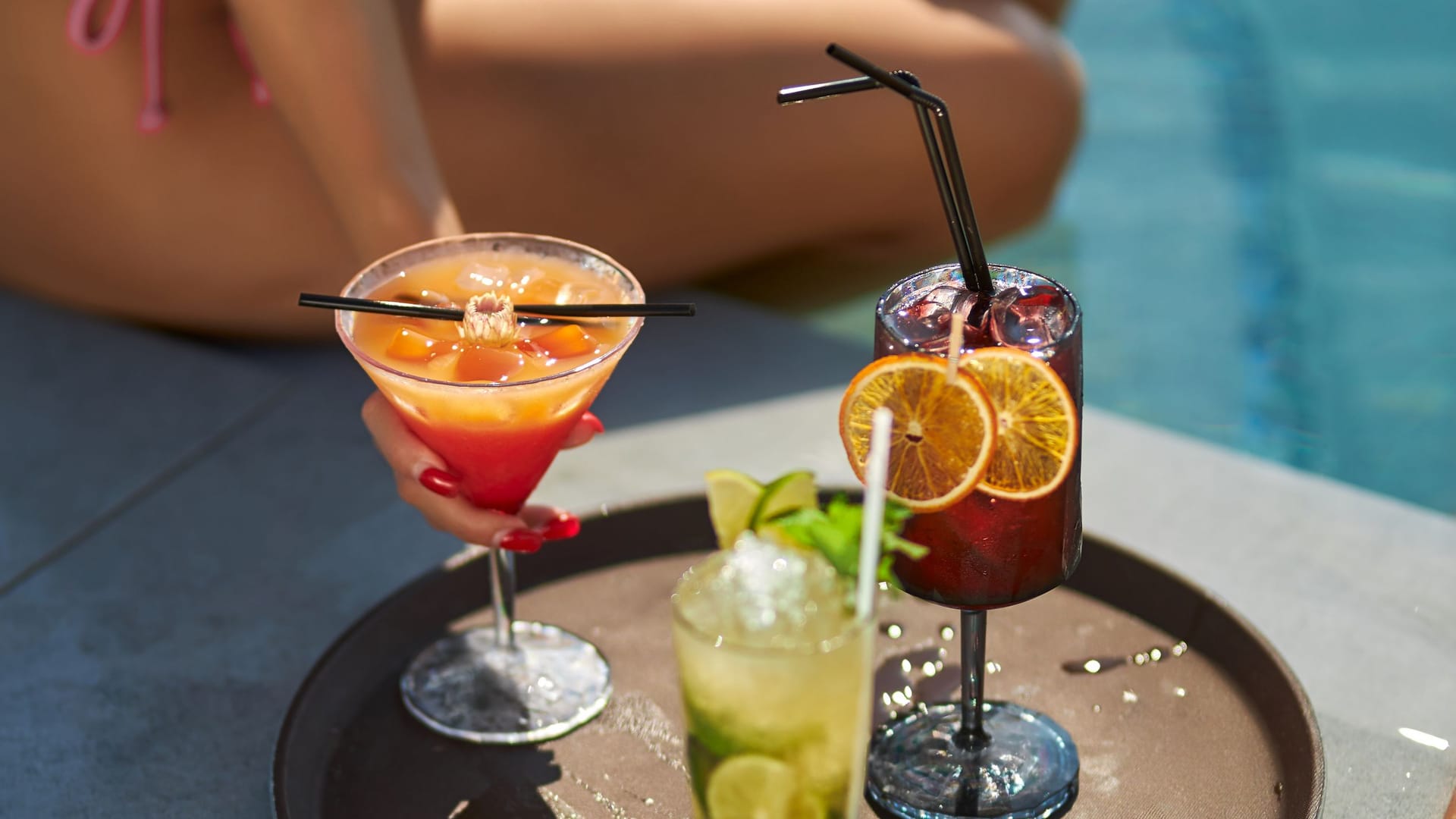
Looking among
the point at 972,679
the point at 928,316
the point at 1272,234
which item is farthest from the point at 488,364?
the point at 1272,234

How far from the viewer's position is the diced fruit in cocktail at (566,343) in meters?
1.39

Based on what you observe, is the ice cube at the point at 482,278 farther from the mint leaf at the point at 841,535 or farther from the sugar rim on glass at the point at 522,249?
the mint leaf at the point at 841,535

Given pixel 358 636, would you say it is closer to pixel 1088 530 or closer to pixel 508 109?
pixel 1088 530

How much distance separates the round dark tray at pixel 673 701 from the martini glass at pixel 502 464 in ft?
0.09

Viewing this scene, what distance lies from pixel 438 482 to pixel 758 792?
0.54 metres

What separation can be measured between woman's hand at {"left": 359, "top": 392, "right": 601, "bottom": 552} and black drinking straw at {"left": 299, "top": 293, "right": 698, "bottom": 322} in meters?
0.13

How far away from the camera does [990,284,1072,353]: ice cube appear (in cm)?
117

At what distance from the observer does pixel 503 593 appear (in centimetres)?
154

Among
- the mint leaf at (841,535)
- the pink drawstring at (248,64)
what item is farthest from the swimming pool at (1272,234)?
the mint leaf at (841,535)

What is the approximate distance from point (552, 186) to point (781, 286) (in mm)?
678

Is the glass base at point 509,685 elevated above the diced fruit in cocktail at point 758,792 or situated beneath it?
situated beneath

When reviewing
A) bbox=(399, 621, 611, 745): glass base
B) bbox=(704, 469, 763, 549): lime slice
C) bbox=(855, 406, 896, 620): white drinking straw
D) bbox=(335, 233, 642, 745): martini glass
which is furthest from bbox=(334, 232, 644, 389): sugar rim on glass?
bbox=(855, 406, 896, 620): white drinking straw

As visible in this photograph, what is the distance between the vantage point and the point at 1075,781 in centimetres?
133

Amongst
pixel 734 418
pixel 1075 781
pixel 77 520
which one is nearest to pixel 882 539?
pixel 1075 781
